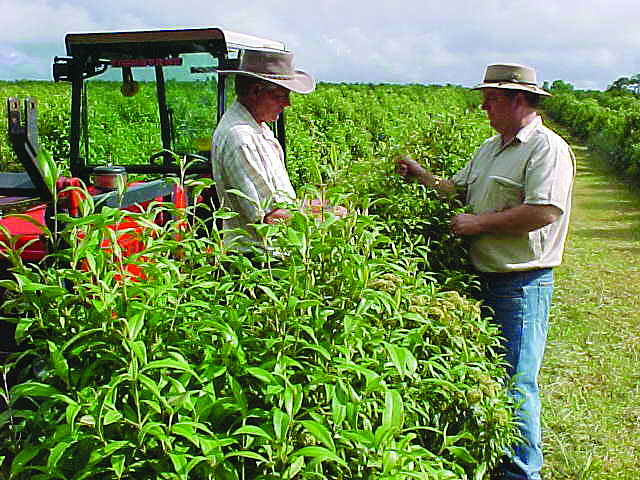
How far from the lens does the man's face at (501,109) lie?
378cm

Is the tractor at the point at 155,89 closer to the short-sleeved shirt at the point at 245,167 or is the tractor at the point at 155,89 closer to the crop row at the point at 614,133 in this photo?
the short-sleeved shirt at the point at 245,167

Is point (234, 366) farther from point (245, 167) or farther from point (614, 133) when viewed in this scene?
point (614, 133)

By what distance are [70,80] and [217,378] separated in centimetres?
397

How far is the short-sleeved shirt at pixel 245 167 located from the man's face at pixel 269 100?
0.08 metres

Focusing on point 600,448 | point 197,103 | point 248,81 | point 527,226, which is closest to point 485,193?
point 527,226

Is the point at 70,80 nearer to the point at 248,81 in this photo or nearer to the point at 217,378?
the point at 248,81

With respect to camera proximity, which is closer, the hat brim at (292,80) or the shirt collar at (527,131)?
the hat brim at (292,80)

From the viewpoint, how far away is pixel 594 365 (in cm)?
640

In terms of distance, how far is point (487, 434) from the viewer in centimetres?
259

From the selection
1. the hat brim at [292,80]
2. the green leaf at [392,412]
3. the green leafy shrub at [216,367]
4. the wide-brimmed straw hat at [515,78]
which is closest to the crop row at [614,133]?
the wide-brimmed straw hat at [515,78]

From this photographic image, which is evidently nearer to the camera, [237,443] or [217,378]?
[237,443]

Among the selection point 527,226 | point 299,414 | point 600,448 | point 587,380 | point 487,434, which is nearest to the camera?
Answer: point 299,414

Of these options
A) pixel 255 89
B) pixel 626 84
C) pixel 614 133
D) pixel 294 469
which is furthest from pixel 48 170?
pixel 626 84

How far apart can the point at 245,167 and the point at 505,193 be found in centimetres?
131
